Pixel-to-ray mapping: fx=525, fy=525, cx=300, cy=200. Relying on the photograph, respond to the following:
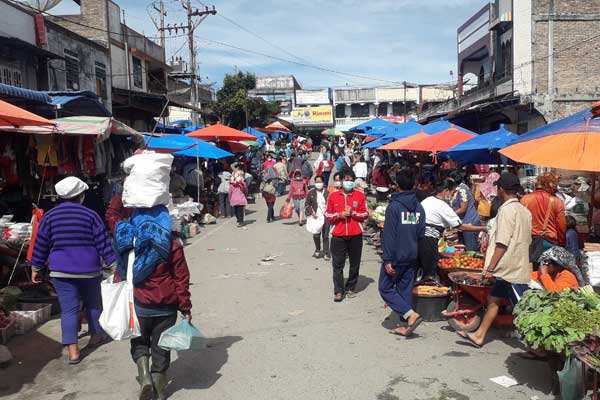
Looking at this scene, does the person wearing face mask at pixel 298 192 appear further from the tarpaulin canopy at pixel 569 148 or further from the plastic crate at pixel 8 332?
the plastic crate at pixel 8 332

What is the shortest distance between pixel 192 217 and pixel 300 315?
27.6 ft

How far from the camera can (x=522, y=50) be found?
20594 millimetres

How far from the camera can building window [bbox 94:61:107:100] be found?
20250 mm

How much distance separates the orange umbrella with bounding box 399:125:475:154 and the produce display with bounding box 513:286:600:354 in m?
6.80

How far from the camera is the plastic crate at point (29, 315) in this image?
620cm

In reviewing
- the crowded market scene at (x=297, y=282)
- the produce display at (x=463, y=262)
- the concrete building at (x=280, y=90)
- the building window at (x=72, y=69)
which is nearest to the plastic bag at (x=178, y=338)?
the crowded market scene at (x=297, y=282)

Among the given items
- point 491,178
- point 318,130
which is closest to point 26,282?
point 491,178

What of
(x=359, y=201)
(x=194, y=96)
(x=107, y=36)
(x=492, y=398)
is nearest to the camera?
(x=492, y=398)

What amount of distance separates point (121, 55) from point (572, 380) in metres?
23.6

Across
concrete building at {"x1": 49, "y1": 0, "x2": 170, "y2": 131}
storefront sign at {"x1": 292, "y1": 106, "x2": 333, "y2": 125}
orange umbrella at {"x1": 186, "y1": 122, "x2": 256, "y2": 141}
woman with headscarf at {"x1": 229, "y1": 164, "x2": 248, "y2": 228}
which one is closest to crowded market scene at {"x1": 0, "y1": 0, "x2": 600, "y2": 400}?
woman with headscarf at {"x1": 229, "y1": 164, "x2": 248, "y2": 228}

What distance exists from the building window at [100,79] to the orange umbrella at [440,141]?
532 inches

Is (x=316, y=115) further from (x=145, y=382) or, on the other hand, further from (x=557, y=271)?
(x=145, y=382)

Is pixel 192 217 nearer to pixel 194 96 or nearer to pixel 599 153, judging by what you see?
pixel 599 153

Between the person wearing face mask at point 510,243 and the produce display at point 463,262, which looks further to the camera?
the produce display at point 463,262
